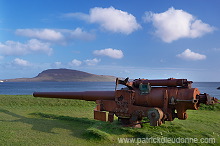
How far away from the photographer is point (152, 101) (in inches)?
329

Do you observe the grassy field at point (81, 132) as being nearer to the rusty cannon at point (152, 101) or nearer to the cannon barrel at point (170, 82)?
the rusty cannon at point (152, 101)

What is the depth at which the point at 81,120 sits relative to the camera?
1125 centimetres

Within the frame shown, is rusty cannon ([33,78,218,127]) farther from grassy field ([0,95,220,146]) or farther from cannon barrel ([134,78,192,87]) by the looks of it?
grassy field ([0,95,220,146])

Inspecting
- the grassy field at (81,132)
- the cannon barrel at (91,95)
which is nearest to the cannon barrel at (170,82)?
the cannon barrel at (91,95)

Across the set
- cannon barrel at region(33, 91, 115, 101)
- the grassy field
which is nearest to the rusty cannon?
cannon barrel at region(33, 91, 115, 101)

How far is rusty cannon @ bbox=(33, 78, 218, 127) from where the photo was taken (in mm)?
7723

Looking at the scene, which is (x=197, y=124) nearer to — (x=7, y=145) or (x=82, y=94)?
(x=82, y=94)

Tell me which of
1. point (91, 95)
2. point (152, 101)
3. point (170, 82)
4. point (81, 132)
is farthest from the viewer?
point (91, 95)

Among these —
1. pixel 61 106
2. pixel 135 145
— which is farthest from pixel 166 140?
pixel 61 106

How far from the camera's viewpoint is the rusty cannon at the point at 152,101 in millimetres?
7723

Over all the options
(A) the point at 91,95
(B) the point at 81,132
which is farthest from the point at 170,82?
(B) the point at 81,132

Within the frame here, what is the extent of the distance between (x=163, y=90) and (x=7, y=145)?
6.43m

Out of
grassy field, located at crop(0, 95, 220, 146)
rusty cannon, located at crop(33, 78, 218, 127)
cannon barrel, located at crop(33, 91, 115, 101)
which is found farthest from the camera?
cannon barrel, located at crop(33, 91, 115, 101)

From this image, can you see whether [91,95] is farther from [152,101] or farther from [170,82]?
[170,82]
